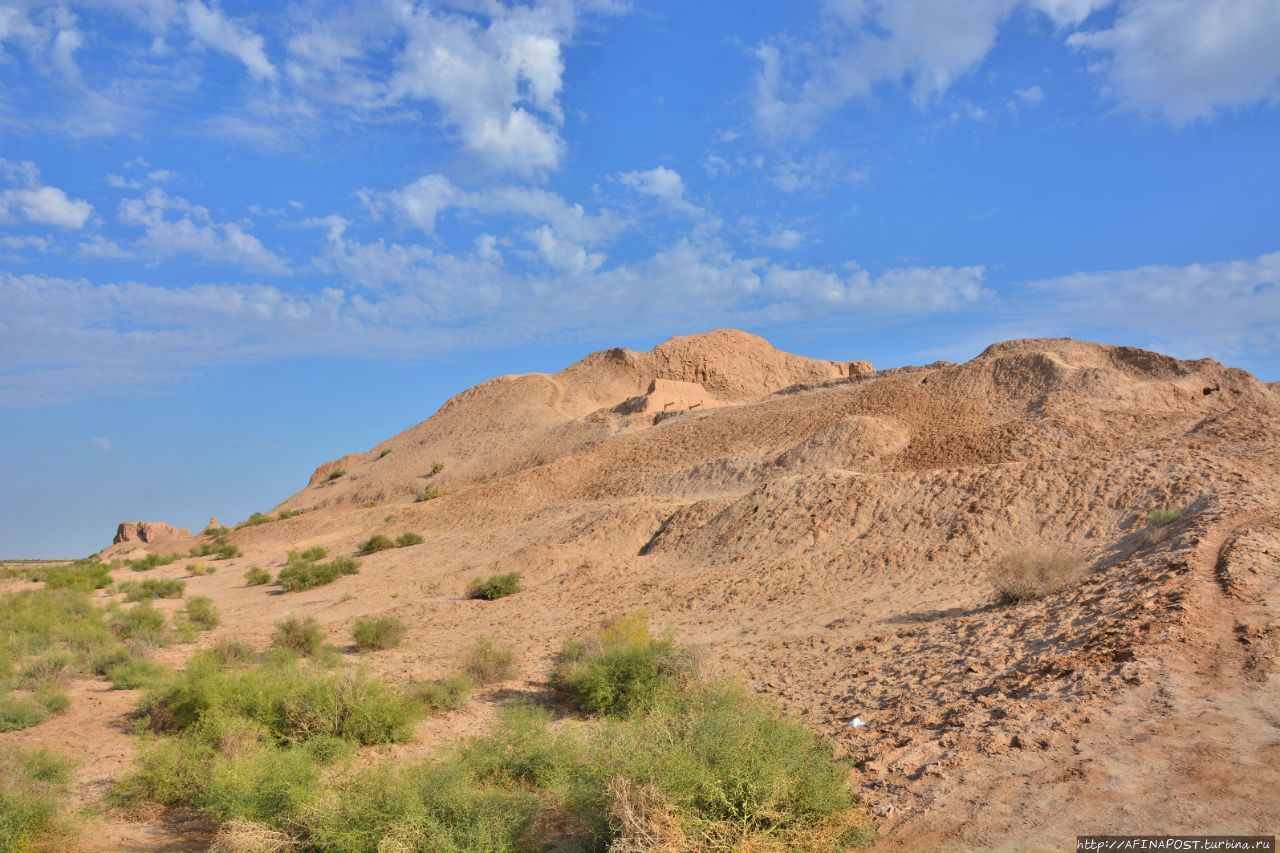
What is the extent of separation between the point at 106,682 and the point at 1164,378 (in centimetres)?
3050

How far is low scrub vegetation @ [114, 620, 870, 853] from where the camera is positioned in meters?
5.54

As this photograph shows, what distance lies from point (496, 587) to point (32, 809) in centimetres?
1332

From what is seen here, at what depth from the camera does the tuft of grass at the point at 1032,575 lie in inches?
468

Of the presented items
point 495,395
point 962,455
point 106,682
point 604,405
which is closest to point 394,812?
point 106,682

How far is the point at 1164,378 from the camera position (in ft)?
90.8

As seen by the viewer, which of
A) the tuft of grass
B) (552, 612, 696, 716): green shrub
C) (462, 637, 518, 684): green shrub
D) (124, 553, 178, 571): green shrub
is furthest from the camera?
(124, 553, 178, 571): green shrub

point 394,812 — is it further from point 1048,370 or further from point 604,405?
point 604,405

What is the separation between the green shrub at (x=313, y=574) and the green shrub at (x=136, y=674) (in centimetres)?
1194

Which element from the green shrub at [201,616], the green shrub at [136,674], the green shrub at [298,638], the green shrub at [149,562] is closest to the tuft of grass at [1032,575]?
the green shrub at [298,638]

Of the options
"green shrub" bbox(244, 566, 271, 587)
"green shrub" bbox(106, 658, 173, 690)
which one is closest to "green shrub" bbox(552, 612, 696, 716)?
"green shrub" bbox(106, 658, 173, 690)

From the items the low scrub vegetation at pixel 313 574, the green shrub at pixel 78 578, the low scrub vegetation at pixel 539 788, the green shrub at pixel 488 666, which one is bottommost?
the low scrub vegetation at pixel 539 788

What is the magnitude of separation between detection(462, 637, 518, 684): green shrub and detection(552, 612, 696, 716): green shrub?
0.79 metres

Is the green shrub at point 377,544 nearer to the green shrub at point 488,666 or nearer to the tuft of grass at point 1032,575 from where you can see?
the green shrub at point 488,666

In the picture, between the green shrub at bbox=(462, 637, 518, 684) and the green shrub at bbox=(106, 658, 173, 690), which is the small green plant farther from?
the green shrub at bbox=(106, 658, 173, 690)
